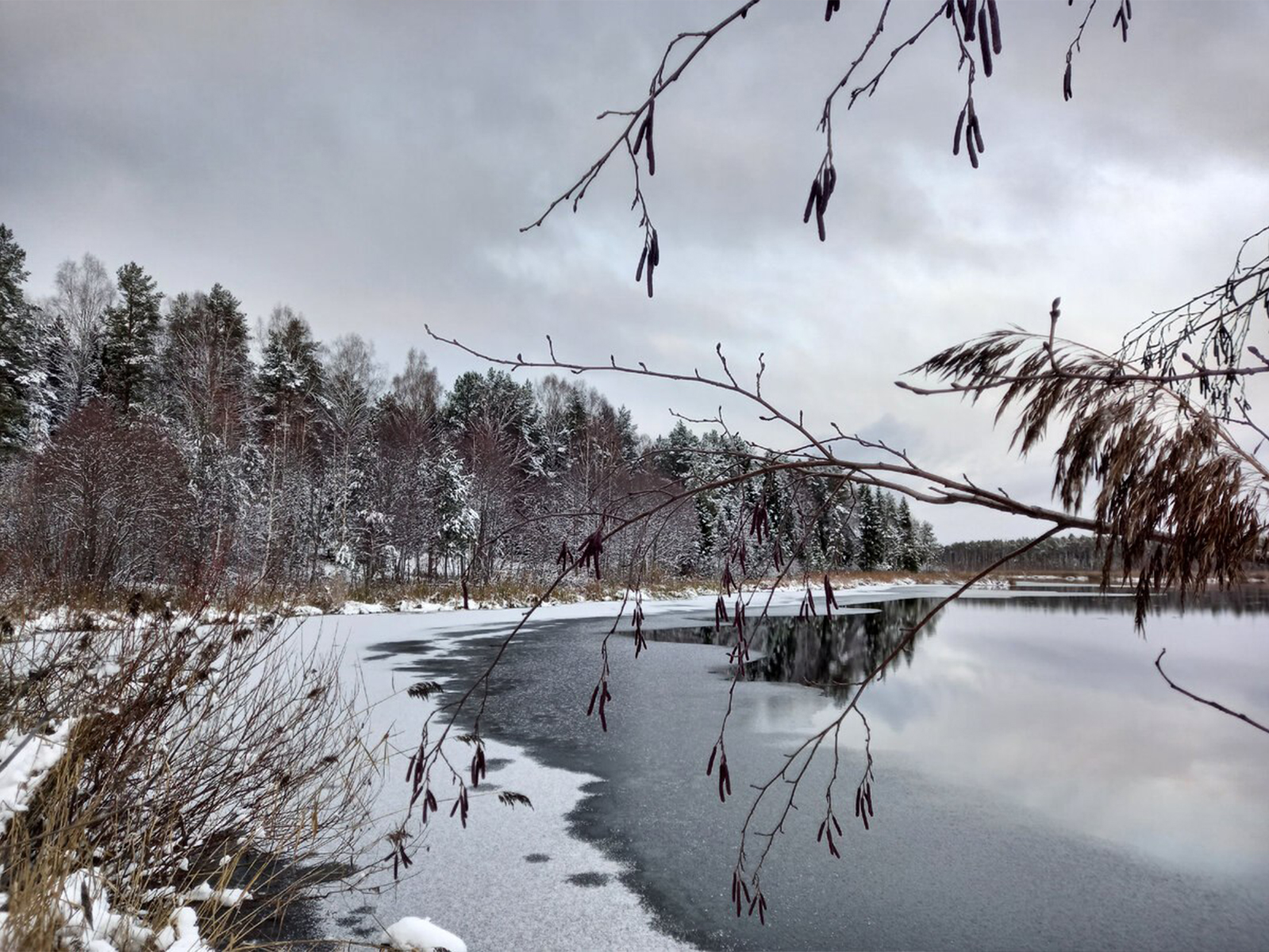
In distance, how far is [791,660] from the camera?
10.7 meters

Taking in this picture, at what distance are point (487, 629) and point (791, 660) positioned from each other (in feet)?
18.6

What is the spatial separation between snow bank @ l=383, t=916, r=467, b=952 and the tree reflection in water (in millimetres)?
4608

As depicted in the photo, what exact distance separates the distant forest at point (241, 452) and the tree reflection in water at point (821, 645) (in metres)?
3.58

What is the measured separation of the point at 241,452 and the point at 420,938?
2067 centimetres

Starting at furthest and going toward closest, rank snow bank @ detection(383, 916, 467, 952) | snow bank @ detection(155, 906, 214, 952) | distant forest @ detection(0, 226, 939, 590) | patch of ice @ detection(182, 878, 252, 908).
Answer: distant forest @ detection(0, 226, 939, 590) → patch of ice @ detection(182, 878, 252, 908) → snow bank @ detection(383, 916, 467, 952) → snow bank @ detection(155, 906, 214, 952)

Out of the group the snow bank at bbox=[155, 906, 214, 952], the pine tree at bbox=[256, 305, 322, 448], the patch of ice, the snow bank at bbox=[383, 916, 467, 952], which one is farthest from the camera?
the pine tree at bbox=[256, 305, 322, 448]

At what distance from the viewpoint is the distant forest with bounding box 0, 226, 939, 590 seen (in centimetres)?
1222

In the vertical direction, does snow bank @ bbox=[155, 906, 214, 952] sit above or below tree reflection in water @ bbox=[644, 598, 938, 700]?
above

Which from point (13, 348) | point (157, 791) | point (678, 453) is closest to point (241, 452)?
point (13, 348)

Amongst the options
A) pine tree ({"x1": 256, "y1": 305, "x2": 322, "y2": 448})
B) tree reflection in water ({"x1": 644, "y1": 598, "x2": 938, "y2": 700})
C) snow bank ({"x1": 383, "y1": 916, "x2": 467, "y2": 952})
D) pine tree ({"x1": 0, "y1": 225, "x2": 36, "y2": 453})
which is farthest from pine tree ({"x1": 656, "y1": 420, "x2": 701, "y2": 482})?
pine tree ({"x1": 0, "y1": 225, "x2": 36, "y2": 453})

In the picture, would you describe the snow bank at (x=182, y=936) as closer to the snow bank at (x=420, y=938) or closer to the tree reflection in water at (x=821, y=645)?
the snow bank at (x=420, y=938)

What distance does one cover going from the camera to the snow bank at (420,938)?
2453 millimetres

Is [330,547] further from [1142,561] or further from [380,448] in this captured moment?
[1142,561]

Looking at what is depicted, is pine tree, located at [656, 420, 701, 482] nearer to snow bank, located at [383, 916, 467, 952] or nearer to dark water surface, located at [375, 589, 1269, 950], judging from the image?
dark water surface, located at [375, 589, 1269, 950]
